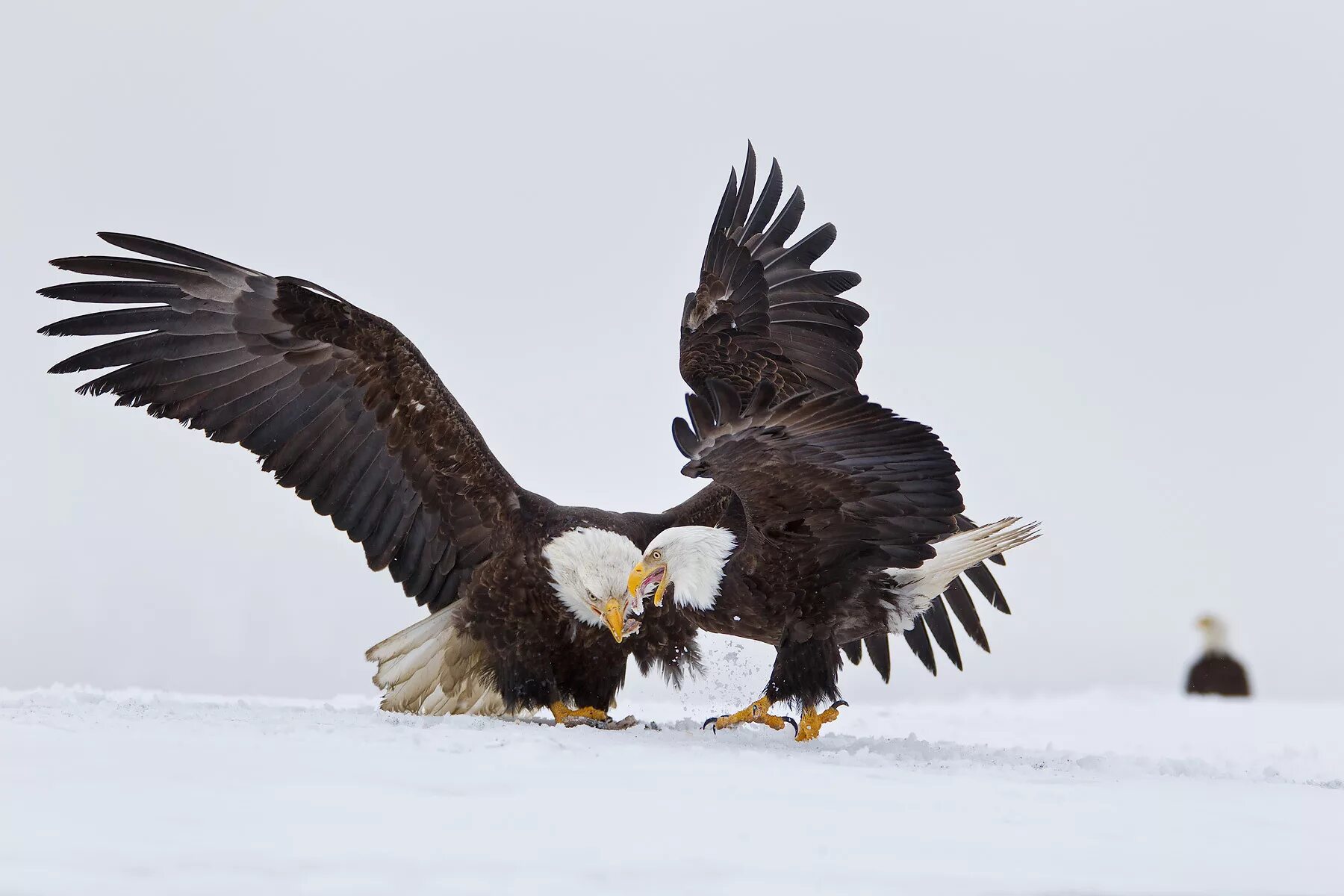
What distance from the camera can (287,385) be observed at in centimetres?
547

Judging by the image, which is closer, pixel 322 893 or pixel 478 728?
pixel 322 893

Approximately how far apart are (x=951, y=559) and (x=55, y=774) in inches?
135

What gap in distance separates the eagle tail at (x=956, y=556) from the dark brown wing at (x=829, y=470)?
0.27 metres

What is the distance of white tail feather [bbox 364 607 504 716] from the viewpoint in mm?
5680

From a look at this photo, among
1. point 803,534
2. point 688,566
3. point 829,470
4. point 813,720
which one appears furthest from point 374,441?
point 813,720

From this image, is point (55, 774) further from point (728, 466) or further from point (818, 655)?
point (818, 655)

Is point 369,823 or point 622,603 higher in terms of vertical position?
point 622,603

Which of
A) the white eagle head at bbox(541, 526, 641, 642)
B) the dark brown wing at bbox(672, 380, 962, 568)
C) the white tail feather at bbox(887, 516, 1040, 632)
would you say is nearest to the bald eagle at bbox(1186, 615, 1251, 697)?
the white tail feather at bbox(887, 516, 1040, 632)

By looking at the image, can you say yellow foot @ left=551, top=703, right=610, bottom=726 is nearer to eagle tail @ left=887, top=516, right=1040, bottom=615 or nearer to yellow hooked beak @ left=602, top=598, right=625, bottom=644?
yellow hooked beak @ left=602, top=598, right=625, bottom=644

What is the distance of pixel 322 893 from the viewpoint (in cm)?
230

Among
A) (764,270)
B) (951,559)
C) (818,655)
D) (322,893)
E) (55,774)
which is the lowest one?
(322,893)

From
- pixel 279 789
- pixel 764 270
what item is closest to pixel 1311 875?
pixel 279 789

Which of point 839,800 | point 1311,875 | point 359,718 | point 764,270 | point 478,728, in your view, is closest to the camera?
point 1311,875

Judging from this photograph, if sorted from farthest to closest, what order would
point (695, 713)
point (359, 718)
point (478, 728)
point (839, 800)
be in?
1. point (695, 713)
2. point (359, 718)
3. point (478, 728)
4. point (839, 800)
